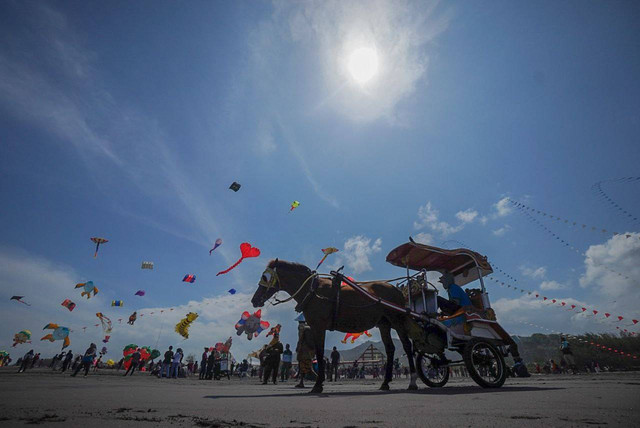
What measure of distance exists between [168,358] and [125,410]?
21.4 meters

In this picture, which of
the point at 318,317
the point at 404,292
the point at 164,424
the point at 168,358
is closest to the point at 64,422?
the point at 164,424

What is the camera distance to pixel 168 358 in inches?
805

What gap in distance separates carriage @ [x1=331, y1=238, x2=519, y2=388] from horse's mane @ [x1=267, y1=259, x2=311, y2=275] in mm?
663

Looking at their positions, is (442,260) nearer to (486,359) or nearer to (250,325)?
(486,359)

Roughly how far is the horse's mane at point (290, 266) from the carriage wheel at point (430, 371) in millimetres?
3195

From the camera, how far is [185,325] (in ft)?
78.6

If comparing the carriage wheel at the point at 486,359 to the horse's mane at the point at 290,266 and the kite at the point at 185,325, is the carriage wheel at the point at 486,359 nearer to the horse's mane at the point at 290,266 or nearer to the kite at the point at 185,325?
the horse's mane at the point at 290,266

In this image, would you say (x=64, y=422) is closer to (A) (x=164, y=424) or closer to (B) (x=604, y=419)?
(A) (x=164, y=424)

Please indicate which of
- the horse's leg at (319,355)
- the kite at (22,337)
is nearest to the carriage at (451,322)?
the horse's leg at (319,355)

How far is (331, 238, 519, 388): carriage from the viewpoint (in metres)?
5.85

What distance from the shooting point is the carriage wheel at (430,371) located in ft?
22.3

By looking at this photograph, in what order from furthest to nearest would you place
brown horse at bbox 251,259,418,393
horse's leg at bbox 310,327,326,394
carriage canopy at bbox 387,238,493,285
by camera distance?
carriage canopy at bbox 387,238,493,285
brown horse at bbox 251,259,418,393
horse's leg at bbox 310,327,326,394

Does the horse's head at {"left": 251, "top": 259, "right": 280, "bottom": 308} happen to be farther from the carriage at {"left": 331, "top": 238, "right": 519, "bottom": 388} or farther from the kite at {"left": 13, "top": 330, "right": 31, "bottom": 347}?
the kite at {"left": 13, "top": 330, "right": 31, "bottom": 347}

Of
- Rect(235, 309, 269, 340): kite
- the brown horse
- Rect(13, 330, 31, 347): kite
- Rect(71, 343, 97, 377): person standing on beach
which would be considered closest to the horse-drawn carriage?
the brown horse
